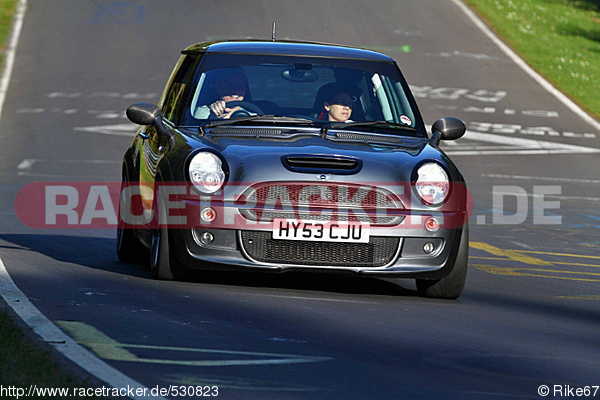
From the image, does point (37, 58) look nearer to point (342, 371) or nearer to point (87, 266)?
point (87, 266)

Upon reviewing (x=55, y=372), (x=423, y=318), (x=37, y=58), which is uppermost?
(x=55, y=372)

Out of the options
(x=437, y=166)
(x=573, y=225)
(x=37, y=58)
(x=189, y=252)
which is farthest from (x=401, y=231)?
(x=37, y=58)

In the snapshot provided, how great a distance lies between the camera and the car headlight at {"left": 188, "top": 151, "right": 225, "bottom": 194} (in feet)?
25.3

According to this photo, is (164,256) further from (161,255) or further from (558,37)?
(558,37)

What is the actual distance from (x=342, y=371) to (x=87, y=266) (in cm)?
409

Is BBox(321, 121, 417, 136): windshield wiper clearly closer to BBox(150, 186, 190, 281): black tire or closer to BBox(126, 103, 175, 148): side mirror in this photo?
BBox(126, 103, 175, 148): side mirror

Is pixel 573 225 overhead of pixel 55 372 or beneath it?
beneath

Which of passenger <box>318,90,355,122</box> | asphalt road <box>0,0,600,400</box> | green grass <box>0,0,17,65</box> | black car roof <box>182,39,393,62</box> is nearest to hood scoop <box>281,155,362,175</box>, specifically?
asphalt road <box>0,0,600,400</box>

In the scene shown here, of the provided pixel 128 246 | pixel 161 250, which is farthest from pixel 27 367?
pixel 128 246

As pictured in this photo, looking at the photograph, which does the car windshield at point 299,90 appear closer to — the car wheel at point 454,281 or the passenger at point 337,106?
the passenger at point 337,106

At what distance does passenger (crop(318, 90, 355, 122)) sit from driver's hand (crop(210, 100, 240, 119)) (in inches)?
25.1

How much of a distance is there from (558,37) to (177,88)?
104ft

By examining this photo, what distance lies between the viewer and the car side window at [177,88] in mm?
9102

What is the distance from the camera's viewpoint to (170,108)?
9.28 m
